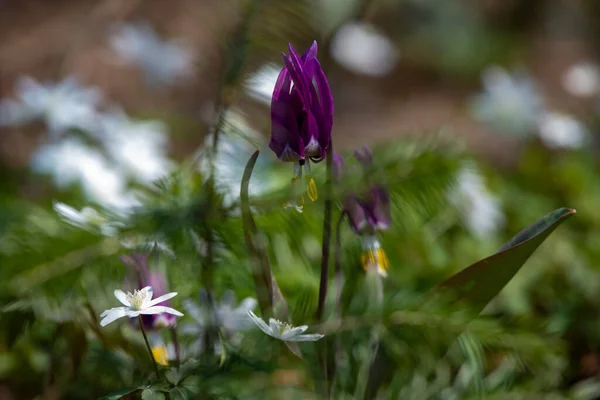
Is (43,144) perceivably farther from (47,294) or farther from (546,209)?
(546,209)

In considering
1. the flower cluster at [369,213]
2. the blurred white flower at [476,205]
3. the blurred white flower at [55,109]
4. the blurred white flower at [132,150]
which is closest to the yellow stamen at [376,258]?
the flower cluster at [369,213]

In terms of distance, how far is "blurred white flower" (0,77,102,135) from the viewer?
1.44 meters

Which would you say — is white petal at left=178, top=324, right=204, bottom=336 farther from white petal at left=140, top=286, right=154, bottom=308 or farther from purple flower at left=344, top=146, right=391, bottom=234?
purple flower at left=344, top=146, right=391, bottom=234

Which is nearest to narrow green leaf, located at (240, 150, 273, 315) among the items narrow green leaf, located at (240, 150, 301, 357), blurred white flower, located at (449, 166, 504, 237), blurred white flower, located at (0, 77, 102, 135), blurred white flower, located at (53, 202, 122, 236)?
narrow green leaf, located at (240, 150, 301, 357)

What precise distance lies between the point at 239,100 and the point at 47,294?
369 millimetres

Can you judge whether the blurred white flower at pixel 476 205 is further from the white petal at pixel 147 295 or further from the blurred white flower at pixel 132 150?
the white petal at pixel 147 295

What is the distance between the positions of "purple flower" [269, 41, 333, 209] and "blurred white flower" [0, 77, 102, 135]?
3.11ft

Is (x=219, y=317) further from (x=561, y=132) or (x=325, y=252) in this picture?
(x=561, y=132)

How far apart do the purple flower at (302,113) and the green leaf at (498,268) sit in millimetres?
216

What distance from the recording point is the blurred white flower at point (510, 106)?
6.18 feet

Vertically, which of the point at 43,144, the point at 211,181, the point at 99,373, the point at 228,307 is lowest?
the point at 43,144

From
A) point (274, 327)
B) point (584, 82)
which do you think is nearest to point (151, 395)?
point (274, 327)

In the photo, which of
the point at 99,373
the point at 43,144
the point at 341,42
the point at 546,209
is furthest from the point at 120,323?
the point at 341,42

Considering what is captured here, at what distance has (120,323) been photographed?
0.81 meters
